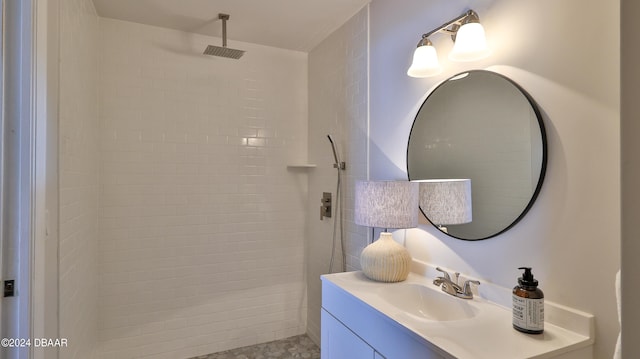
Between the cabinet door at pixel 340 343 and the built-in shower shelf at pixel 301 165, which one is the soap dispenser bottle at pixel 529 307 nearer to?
the cabinet door at pixel 340 343

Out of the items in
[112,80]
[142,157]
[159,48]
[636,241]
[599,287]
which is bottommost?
[599,287]

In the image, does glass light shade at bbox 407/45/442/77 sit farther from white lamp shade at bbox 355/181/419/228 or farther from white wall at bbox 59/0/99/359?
white wall at bbox 59/0/99/359

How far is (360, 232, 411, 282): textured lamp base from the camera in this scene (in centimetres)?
164

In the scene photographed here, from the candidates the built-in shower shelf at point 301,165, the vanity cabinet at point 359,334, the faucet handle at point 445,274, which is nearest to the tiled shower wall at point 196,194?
the built-in shower shelf at point 301,165

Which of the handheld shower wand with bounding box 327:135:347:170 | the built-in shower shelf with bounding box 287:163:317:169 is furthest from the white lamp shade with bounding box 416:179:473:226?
the built-in shower shelf with bounding box 287:163:317:169

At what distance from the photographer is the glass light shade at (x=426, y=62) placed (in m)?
1.62

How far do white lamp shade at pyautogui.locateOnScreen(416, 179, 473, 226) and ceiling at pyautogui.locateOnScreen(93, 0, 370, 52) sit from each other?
1332 mm

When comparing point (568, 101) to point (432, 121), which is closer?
point (568, 101)

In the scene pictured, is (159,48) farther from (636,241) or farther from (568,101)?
(636,241)

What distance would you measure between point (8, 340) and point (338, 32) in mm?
2470

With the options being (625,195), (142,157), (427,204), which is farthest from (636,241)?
(142,157)

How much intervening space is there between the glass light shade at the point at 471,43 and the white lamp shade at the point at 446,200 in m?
0.53

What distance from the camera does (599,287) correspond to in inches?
42.2

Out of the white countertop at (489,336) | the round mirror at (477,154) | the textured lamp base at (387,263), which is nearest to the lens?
the white countertop at (489,336)
